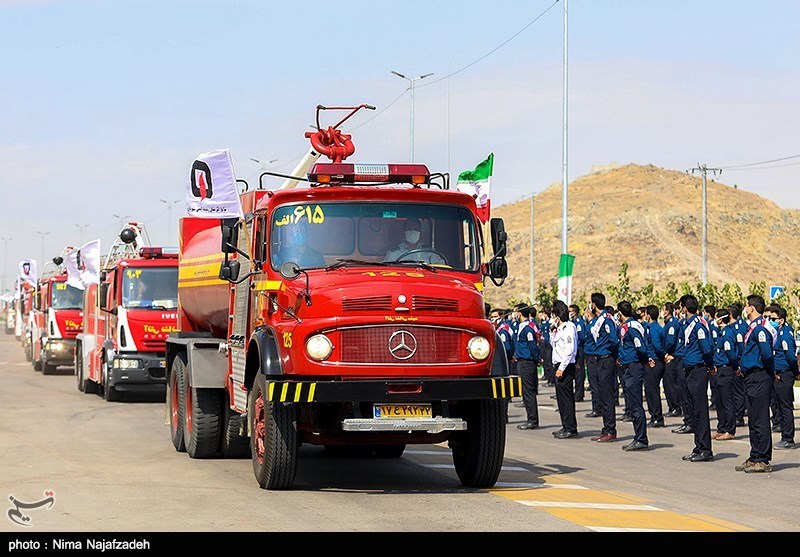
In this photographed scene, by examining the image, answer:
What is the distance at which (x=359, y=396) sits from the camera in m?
12.0

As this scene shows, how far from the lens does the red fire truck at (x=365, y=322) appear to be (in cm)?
1219

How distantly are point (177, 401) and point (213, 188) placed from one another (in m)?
3.01

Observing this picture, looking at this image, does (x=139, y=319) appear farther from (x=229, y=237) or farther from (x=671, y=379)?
(x=229, y=237)

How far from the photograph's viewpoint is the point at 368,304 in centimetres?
1223

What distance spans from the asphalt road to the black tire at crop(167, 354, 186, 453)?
0.94 feet

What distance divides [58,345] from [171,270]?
472 inches

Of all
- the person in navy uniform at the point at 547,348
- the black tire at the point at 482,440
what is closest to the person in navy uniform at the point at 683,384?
the black tire at the point at 482,440

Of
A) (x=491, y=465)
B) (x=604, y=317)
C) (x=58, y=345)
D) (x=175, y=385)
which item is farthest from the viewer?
(x=58, y=345)

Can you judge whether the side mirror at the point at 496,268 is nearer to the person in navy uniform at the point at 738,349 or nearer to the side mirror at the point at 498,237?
the side mirror at the point at 498,237

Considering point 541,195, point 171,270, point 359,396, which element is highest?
point 541,195

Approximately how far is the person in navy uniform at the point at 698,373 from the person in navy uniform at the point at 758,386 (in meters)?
0.79

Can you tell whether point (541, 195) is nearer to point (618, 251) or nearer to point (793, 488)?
point (618, 251)

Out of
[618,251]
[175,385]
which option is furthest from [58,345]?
[618,251]

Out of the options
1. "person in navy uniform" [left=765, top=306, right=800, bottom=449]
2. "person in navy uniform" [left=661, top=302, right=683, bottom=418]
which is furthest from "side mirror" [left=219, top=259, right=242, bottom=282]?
"person in navy uniform" [left=661, top=302, right=683, bottom=418]
